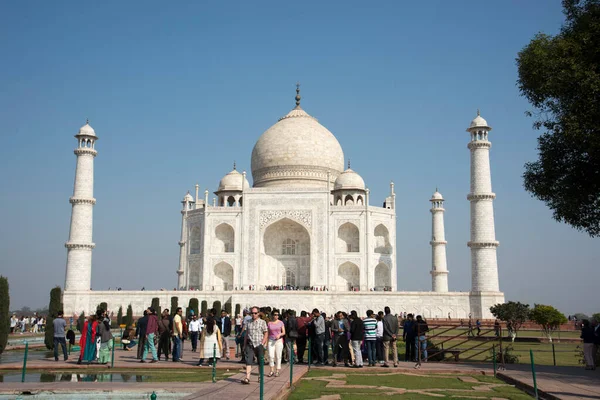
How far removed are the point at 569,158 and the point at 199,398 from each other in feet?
30.9

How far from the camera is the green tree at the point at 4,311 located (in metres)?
13.4

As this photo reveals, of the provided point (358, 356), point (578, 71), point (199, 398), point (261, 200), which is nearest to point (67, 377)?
point (199, 398)

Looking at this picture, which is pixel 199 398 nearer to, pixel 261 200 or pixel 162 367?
pixel 162 367

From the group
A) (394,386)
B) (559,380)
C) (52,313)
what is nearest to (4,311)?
(52,313)

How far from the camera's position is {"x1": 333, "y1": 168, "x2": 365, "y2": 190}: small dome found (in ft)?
114

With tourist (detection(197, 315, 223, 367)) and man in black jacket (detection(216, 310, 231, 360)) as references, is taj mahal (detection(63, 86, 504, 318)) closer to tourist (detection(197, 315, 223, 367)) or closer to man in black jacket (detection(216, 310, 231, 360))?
man in black jacket (detection(216, 310, 231, 360))

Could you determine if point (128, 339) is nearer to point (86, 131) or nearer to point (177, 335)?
point (177, 335)

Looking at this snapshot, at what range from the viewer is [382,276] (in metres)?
33.2

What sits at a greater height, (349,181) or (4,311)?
(349,181)

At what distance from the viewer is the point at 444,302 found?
28375mm

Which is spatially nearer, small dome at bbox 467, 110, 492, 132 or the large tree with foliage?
the large tree with foliage

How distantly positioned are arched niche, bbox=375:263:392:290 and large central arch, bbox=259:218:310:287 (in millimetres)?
3523

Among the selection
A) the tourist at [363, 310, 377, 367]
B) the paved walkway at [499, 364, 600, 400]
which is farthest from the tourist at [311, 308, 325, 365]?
the paved walkway at [499, 364, 600, 400]

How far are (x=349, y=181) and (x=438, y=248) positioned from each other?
19.9 ft
